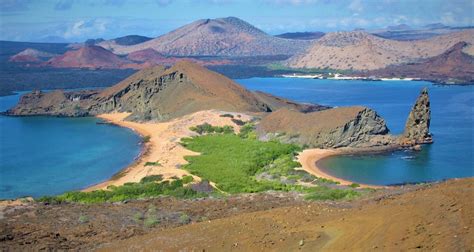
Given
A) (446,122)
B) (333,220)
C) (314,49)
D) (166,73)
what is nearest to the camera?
(333,220)

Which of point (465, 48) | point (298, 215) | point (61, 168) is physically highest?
point (465, 48)

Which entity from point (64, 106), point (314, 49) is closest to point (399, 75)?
point (314, 49)

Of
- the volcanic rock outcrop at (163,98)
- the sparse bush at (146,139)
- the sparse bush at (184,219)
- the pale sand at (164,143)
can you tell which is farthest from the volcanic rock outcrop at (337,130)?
the sparse bush at (184,219)

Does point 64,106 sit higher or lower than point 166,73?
lower

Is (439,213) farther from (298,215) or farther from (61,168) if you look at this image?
(61,168)

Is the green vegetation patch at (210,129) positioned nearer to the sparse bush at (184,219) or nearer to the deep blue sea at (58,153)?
the deep blue sea at (58,153)

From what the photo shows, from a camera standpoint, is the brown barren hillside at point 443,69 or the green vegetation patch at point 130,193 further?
the brown barren hillside at point 443,69

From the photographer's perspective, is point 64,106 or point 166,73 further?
point 64,106
